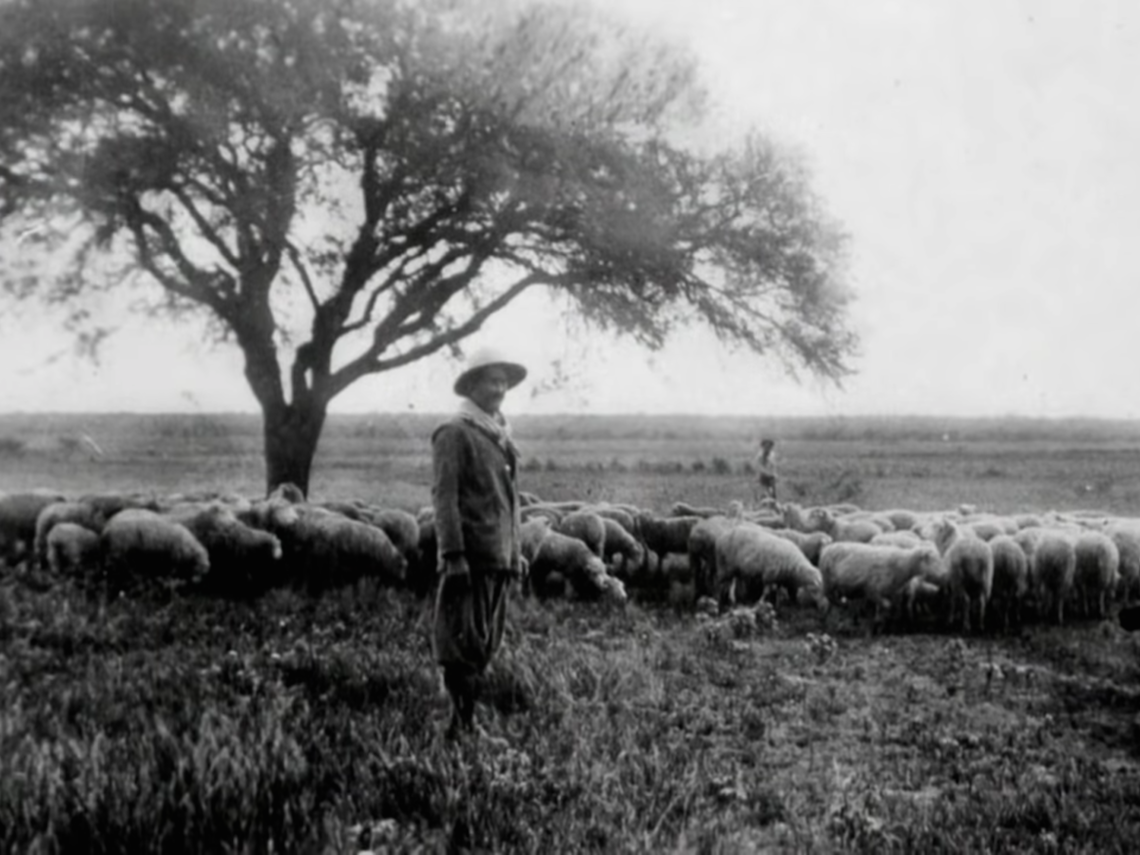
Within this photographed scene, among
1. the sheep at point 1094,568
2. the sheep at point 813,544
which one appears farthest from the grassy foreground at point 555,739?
the sheep at point 813,544

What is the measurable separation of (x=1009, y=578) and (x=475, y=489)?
24.1ft

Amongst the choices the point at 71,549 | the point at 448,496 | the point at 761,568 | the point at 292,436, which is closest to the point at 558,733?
the point at 448,496

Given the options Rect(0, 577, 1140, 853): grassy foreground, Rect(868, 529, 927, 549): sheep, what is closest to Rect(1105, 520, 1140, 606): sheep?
Rect(868, 529, 927, 549): sheep

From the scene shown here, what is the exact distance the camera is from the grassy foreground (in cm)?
448

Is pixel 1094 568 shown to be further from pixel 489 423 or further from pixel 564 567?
pixel 489 423

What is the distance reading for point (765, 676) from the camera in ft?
28.4

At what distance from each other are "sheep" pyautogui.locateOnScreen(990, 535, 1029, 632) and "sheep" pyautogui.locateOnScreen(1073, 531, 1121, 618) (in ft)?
2.25

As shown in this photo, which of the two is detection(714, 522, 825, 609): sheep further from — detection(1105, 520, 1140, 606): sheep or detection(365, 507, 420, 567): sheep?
detection(365, 507, 420, 567): sheep

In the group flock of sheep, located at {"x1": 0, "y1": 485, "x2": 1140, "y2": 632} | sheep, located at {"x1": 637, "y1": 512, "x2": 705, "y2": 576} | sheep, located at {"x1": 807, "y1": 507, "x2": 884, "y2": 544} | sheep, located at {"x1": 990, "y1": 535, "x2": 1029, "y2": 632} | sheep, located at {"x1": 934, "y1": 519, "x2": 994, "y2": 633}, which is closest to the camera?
sheep, located at {"x1": 934, "y1": 519, "x2": 994, "y2": 633}

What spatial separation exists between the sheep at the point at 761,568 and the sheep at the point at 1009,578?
177 cm

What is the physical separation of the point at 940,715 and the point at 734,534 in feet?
18.4

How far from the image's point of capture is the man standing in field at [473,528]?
647 cm

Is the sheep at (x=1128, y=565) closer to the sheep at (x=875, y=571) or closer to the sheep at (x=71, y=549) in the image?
the sheep at (x=875, y=571)

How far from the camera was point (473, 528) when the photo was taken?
6.64 meters
